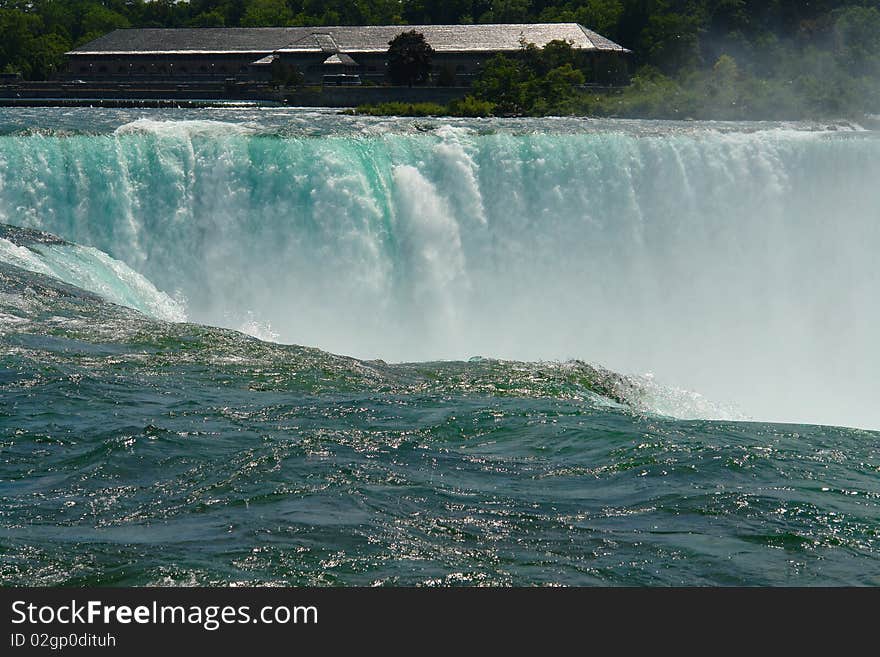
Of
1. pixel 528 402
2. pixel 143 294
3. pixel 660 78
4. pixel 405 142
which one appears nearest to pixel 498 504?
pixel 528 402

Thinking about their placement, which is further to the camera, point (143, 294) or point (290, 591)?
Result: point (143, 294)

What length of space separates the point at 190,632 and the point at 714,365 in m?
18.5

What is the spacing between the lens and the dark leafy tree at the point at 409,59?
5891 centimetres

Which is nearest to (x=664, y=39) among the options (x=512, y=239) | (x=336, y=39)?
(x=336, y=39)

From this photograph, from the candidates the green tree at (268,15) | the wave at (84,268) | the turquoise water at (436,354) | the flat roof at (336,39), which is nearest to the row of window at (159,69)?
the flat roof at (336,39)

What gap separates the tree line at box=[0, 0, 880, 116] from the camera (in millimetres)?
50719

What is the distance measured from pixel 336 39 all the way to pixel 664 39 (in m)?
15.9

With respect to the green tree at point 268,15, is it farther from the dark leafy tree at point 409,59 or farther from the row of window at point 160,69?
the dark leafy tree at point 409,59

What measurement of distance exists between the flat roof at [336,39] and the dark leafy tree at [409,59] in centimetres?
388

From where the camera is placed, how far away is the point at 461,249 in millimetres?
26500

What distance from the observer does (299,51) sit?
65.2 m

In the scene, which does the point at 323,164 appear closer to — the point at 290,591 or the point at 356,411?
the point at 356,411

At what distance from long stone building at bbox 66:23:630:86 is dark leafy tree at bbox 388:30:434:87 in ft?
6.84

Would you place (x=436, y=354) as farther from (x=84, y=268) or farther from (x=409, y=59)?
(x=409, y=59)
